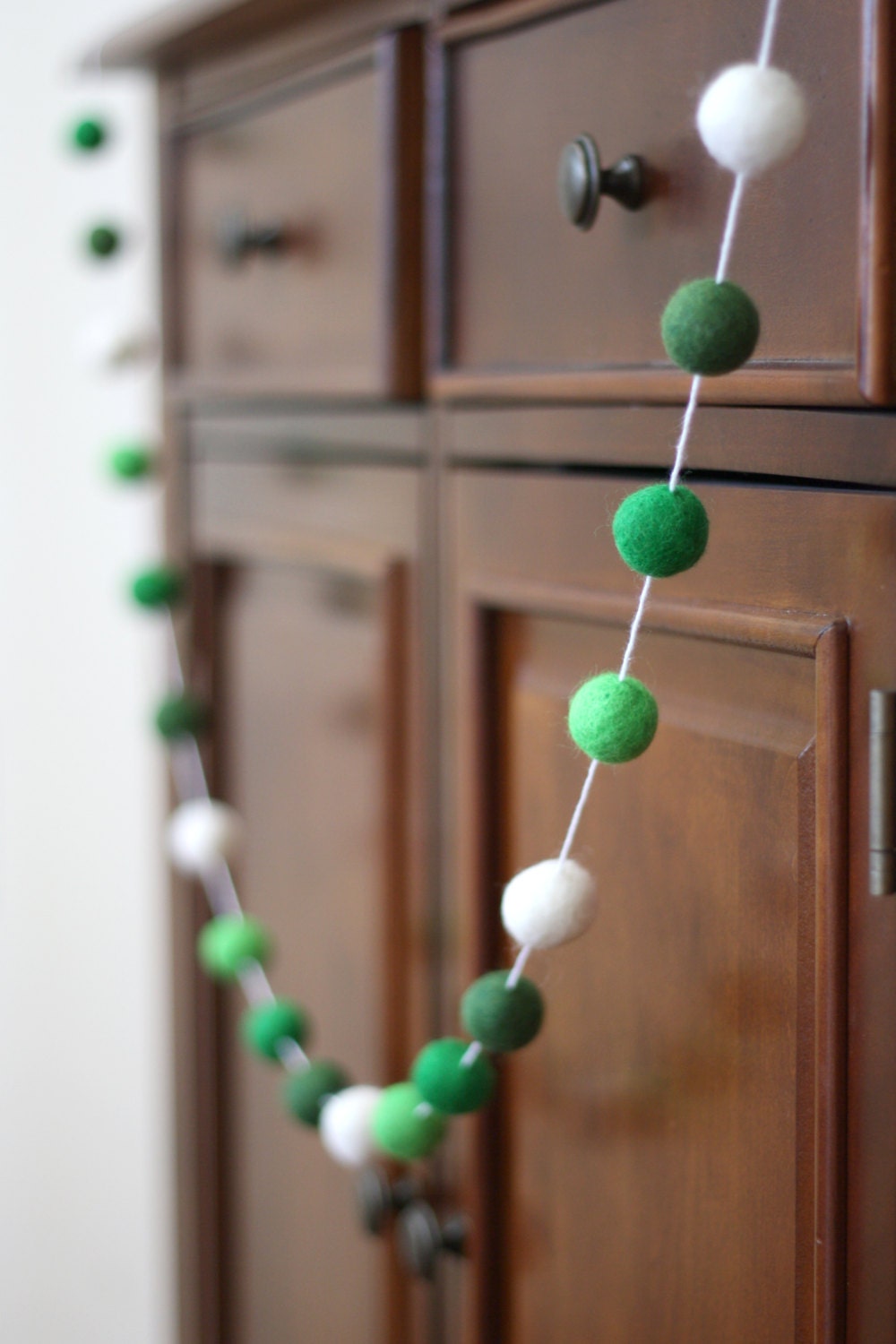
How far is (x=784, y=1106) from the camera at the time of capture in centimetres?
48

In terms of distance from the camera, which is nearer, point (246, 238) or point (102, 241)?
point (246, 238)

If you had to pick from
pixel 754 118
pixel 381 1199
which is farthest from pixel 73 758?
pixel 754 118

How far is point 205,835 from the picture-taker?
32.4 inches

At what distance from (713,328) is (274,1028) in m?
0.47

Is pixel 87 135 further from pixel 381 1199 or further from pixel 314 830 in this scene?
pixel 381 1199

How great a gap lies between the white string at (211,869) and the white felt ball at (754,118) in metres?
0.54

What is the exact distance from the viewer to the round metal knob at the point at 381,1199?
692 millimetres

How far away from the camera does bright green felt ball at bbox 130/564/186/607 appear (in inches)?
33.7

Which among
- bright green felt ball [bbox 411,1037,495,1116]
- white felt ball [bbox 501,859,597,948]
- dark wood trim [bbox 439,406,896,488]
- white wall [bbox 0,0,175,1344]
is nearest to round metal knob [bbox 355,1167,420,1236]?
bright green felt ball [bbox 411,1037,495,1116]

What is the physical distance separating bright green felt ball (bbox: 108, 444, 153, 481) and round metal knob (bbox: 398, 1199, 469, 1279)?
478 mm

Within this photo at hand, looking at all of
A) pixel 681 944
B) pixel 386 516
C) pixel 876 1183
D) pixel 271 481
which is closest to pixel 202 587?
pixel 271 481

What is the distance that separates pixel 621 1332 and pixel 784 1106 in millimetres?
156

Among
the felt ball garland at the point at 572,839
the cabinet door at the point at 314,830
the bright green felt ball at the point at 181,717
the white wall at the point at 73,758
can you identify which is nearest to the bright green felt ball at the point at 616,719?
the felt ball garland at the point at 572,839

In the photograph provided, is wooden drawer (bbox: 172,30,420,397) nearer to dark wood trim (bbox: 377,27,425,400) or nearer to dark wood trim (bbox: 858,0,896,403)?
dark wood trim (bbox: 377,27,425,400)
